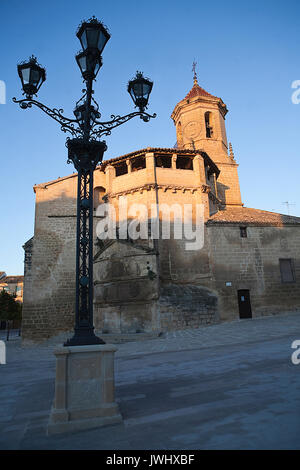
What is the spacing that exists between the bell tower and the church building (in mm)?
3479

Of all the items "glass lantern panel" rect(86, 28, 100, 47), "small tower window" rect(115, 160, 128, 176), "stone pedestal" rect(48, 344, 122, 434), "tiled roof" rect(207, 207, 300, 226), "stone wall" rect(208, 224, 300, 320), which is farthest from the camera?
"small tower window" rect(115, 160, 128, 176)

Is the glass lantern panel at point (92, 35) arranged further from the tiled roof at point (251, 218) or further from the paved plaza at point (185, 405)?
the tiled roof at point (251, 218)

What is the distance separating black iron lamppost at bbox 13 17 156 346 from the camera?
4.22 metres

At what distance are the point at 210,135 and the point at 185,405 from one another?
2422 centimetres

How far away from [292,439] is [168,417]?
1488mm

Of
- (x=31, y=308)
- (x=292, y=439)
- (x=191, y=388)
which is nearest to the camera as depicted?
(x=292, y=439)

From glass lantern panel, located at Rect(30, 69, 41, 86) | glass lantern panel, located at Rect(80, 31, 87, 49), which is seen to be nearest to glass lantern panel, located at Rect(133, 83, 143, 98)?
glass lantern panel, located at Rect(80, 31, 87, 49)

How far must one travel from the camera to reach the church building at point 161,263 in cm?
1563

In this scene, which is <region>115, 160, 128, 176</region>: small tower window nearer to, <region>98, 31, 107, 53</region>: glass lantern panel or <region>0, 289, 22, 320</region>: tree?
<region>98, 31, 107, 53</region>: glass lantern panel

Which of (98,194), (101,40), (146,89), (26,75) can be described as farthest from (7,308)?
(101,40)

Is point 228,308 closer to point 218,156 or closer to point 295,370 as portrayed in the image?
point 295,370

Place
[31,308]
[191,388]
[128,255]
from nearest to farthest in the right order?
[191,388], [128,255], [31,308]
